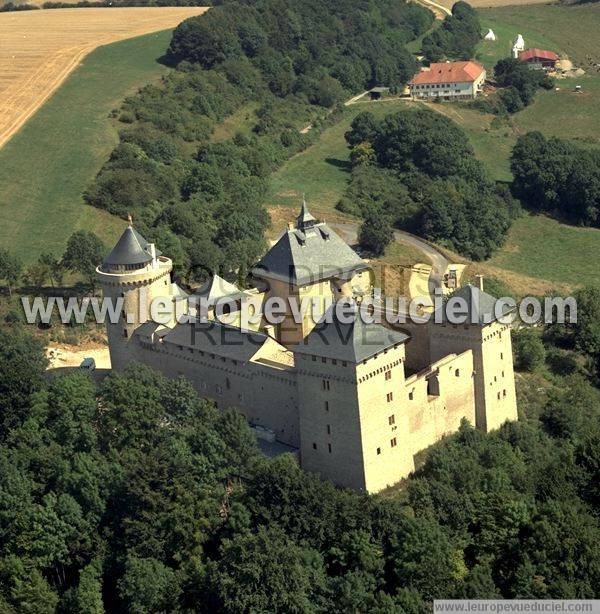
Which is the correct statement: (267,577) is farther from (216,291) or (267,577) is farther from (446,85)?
(446,85)

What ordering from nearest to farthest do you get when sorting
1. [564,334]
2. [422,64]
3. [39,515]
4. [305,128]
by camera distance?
1. [39,515]
2. [564,334]
3. [305,128]
4. [422,64]

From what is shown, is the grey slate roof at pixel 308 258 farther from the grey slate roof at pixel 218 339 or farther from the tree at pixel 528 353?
the tree at pixel 528 353

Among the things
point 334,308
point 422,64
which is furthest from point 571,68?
point 334,308

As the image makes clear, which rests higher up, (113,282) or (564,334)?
(113,282)

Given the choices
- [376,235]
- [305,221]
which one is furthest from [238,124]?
[305,221]

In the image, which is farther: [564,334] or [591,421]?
[564,334]

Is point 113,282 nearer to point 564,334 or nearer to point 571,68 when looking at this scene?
point 564,334

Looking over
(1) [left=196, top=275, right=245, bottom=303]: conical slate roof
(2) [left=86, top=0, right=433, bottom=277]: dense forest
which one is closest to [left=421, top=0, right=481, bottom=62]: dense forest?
(2) [left=86, top=0, right=433, bottom=277]: dense forest
